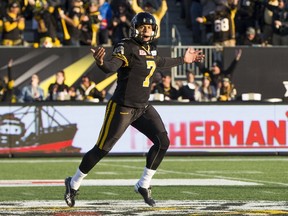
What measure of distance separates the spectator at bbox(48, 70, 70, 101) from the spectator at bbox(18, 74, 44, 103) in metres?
0.23

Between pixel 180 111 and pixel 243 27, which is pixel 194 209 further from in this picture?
pixel 243 27

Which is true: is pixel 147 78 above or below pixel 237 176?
above

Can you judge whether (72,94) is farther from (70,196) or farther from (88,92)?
(70,196)

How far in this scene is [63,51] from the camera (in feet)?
75.9

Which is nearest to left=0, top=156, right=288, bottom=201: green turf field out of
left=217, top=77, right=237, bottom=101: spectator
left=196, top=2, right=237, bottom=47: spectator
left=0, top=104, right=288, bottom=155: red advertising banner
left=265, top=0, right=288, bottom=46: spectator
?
left=0, top=104, right=288, bottom=155: red advertising banner

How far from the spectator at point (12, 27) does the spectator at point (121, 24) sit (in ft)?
7.01

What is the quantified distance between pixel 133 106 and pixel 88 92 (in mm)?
11548

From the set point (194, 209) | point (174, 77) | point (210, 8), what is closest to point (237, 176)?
point (194, 209)

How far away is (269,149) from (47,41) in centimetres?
558

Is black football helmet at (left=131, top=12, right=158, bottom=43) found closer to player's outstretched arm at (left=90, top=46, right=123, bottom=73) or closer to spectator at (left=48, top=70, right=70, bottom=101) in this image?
player's outstretched arm at (left=90, top=46, right=123, bottom=73)

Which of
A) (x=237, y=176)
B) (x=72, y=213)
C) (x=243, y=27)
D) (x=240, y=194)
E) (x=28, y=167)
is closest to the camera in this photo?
(x=72, y=213)

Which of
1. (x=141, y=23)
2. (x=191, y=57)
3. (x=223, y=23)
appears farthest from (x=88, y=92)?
(x=141, y=23)

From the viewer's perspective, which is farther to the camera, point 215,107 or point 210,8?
point 210,8

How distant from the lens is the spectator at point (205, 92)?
22.1m
